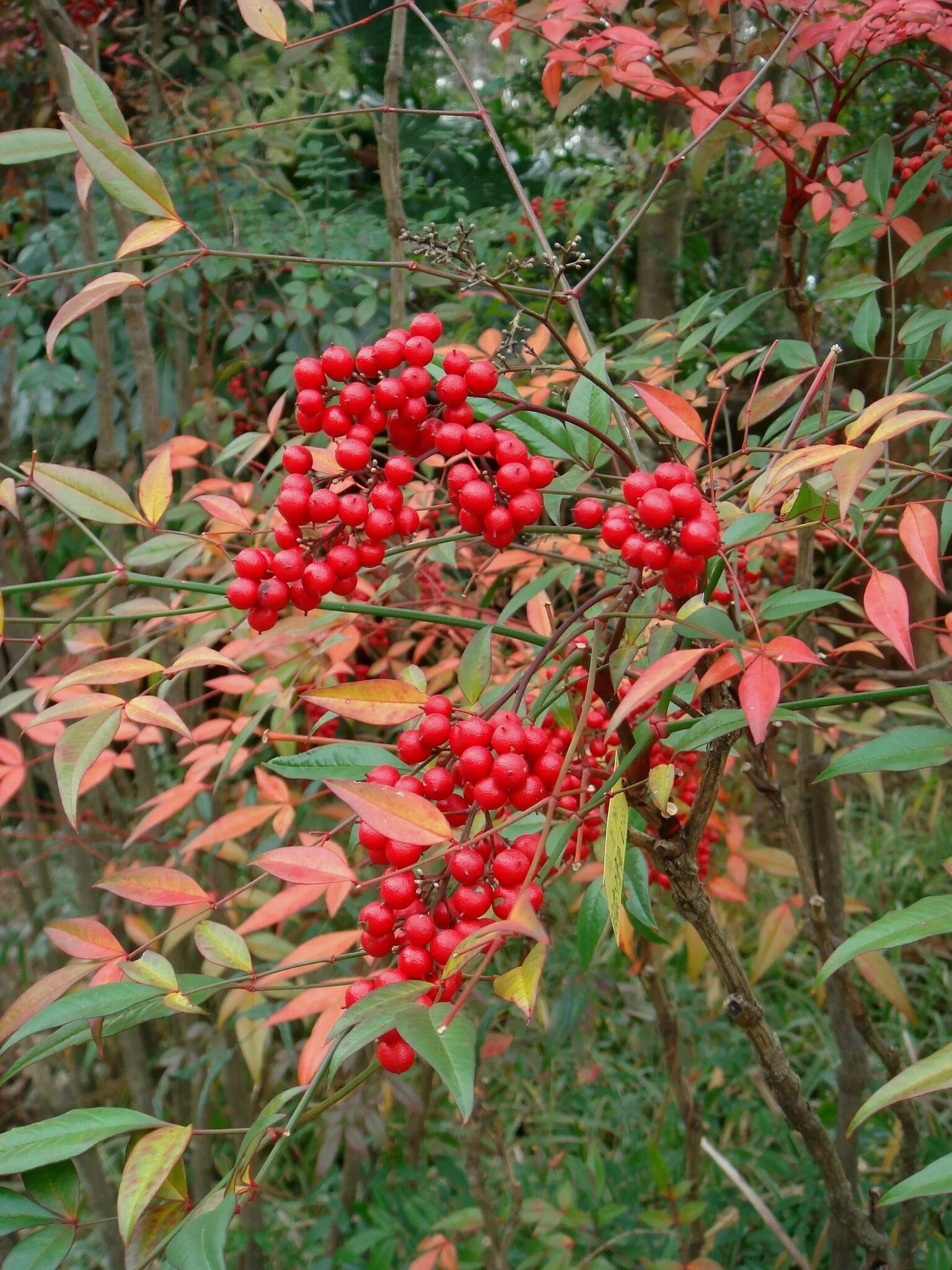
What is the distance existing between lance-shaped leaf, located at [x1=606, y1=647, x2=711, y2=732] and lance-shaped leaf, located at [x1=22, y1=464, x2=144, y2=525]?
367mm

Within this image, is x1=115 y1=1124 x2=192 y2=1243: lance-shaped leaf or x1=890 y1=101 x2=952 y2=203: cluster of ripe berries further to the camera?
x1=890 y1=101 x2=952 y2=203: cluster of ripe berries

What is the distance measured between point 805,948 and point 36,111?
104 inches

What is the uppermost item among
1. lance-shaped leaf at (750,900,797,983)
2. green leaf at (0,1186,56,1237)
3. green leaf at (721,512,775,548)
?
green leaf at (721,512,775,548)

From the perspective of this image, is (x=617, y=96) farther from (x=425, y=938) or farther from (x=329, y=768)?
(x=425, y=938)

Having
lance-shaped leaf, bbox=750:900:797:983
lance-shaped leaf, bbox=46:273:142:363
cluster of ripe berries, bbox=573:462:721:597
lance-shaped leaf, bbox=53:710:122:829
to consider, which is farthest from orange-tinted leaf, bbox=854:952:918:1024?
lance-shaped leaf, bbox=46:273:142:363

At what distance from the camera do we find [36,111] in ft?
7.55

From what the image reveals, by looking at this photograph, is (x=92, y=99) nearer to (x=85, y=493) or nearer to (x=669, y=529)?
(x=85, y=493)

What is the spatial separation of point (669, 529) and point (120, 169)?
366 millimetres

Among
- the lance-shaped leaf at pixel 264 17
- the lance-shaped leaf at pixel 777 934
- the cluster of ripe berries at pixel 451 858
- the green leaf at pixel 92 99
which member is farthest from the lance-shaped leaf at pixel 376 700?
the lance-shaped leaf at pixel 777 934

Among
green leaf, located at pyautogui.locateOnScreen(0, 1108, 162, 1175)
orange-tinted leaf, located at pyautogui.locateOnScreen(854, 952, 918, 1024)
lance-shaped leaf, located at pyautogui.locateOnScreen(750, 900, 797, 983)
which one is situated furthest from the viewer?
lance-shaped leaf, located at pyautogui.locateOnScreen(750, 900, 797, 983)

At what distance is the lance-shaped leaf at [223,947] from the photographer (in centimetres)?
53

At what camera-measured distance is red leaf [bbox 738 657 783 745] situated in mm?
408

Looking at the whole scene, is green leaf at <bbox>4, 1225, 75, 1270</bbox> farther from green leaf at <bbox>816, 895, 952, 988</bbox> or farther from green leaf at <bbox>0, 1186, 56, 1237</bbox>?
green leaf at <bbox>816, 895, 952, 988</bbox>

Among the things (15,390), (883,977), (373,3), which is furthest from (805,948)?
(373,3)
